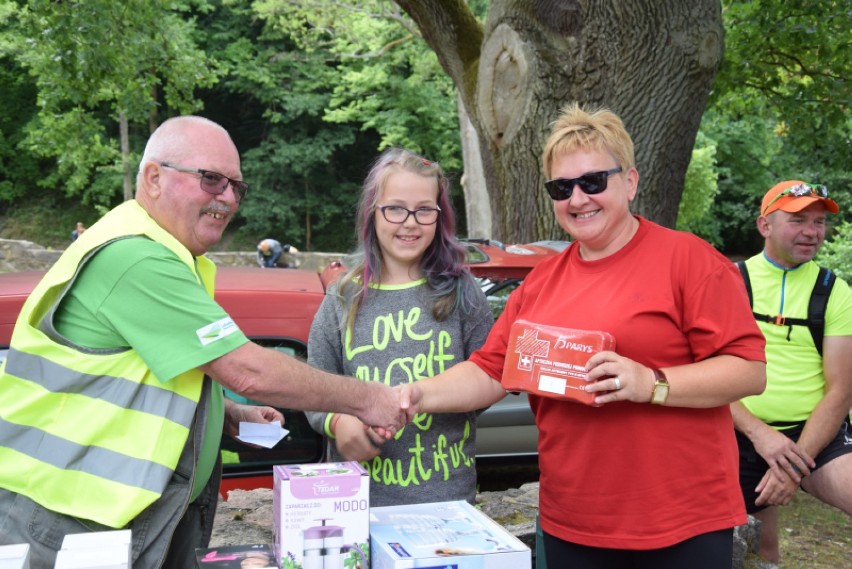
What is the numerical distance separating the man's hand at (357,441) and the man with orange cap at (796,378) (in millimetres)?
1893

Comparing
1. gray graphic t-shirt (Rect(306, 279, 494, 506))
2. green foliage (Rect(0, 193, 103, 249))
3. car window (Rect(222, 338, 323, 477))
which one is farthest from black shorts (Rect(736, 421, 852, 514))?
green foliage (Rect(0, 193, 103, 249))

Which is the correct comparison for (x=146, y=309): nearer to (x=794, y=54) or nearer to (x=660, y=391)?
(x=660, y=391)

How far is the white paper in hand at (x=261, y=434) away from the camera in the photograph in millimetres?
2539

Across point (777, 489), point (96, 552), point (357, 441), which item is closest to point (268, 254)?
point (777, 489)

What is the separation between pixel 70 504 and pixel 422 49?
21190mm

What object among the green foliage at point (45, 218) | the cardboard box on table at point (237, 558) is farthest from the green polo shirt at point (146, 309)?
the green foliage at point (45, 218)

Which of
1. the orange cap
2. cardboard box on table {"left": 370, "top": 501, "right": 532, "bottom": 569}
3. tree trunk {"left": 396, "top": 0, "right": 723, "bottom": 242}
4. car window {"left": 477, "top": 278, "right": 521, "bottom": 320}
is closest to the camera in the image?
cardboard box on table {"left": 370, "top": 501, "right": 532, "bottom": 569}

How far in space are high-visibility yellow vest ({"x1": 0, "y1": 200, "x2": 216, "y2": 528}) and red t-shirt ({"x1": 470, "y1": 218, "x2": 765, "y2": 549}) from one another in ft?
3.75

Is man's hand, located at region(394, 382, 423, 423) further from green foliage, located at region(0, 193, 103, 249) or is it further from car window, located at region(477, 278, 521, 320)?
green foliage, located at region(0, 193, 103, 249)

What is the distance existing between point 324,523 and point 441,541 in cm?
27

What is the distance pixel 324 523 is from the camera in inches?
73.3

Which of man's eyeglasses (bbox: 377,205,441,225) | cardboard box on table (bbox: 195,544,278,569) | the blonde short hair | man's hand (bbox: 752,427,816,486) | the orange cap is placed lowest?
man's hand (bbox: 752,427,816,486)

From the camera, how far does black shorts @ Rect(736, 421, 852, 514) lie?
11.8ft

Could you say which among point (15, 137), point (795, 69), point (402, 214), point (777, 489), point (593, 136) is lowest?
point (777, 489)
